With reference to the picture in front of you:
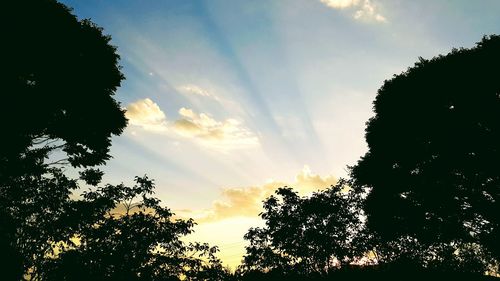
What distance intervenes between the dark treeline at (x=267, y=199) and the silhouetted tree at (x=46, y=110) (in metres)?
0.05

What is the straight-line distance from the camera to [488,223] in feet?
55.5

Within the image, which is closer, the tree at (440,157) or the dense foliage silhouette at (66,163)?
the dense foliage silhouette at (66,163)

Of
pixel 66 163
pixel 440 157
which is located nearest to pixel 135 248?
pixel 66 163

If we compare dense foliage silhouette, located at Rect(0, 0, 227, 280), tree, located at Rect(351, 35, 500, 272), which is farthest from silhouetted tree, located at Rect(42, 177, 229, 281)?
tree, located at Rect(351, 35, 500, 272)

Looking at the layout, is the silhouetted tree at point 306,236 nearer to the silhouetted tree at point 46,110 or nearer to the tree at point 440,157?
the tree at point 440,157

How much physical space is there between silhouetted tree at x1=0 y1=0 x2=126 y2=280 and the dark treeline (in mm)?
50

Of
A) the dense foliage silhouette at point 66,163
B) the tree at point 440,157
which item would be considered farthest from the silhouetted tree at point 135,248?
the tree at point 440,157

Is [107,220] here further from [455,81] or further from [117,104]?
[455,81]

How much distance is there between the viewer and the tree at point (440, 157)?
1677 cm

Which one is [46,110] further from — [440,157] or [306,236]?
[440,157]

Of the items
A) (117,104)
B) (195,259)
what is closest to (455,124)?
(195,259)

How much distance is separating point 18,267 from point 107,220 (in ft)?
13.9

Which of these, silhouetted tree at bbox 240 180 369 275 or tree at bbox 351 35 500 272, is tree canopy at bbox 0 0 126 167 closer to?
silhouetted tree at bbox 240 180 369 275

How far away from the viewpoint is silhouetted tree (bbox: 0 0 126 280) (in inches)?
454
